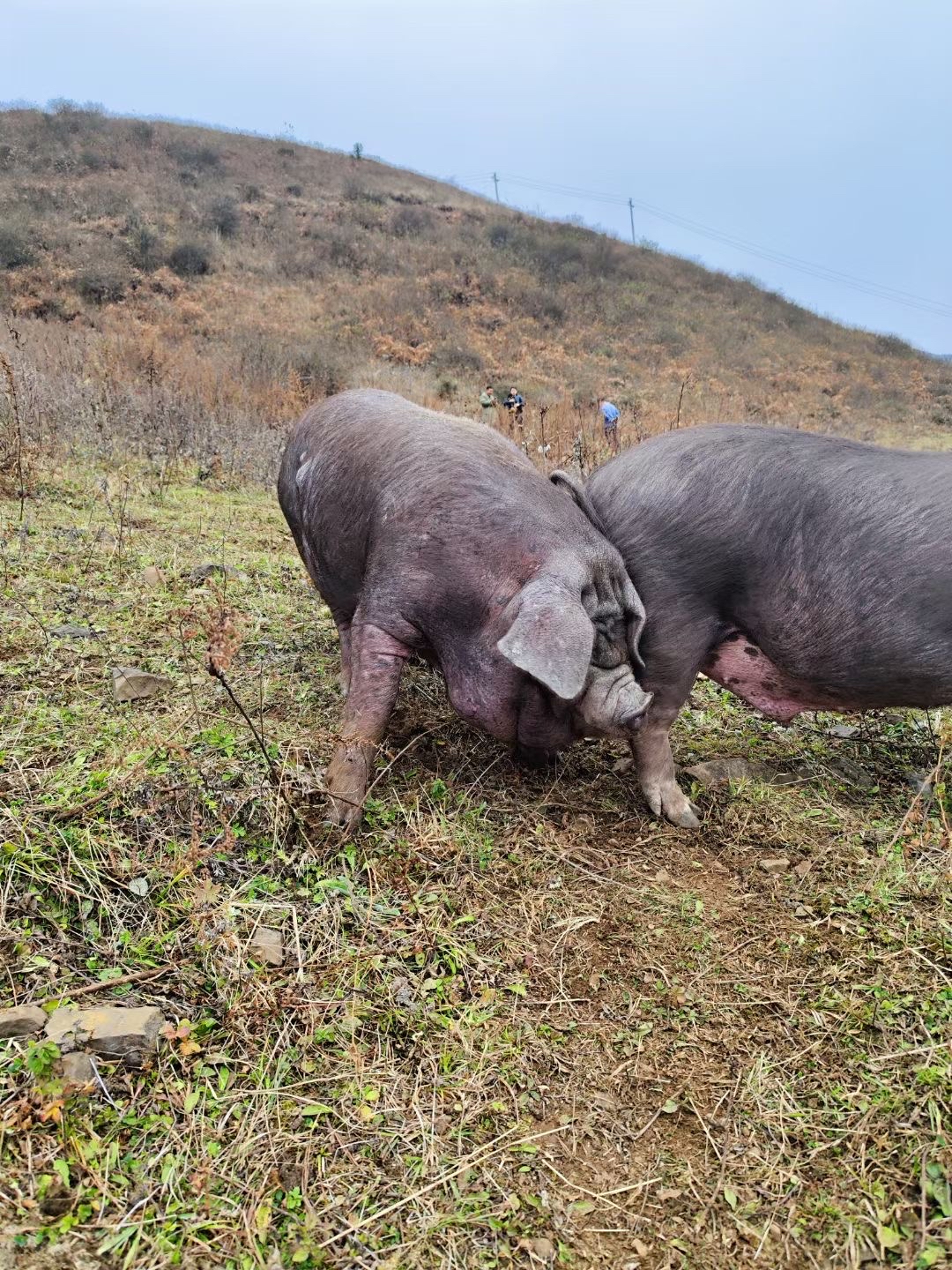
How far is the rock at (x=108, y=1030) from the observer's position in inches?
79.9

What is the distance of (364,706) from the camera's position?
316 cm

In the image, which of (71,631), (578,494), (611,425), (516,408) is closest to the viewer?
(578,494)

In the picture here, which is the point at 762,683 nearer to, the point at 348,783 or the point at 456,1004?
the point at 348,783

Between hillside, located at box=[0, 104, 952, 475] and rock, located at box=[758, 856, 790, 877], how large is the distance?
7.59 meters

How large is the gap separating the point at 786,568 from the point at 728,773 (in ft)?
3.38

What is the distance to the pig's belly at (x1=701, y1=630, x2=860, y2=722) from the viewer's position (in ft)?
11.8

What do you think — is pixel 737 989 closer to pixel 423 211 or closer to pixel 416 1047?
pixel 416 1047

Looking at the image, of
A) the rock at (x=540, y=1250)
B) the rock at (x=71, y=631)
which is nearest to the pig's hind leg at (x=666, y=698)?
the rock at (x=540, y=1250)

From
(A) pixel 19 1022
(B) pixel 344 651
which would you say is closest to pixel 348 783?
(B) pixel 344 651

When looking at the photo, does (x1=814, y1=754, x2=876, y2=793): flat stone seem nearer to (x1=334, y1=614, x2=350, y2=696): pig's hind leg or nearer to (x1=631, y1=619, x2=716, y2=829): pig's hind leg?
(x1=631, y1=619, x2=716, y2=829): pig's hind leg

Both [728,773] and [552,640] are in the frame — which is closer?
[552,640]

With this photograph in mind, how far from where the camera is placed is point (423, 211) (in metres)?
36.1

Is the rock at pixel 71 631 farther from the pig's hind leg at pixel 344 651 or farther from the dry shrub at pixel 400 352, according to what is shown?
the dry shrub at pixel 400 352

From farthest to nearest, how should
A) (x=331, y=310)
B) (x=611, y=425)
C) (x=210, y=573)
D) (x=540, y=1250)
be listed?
(x=331, y=310) < (x=611, y=425) < (x=210, y=573) < (x=540, y=1250)
